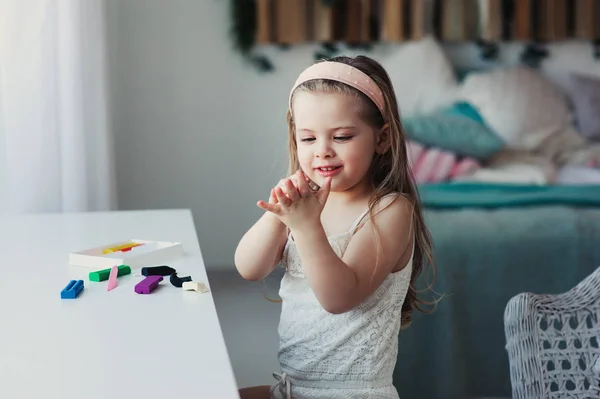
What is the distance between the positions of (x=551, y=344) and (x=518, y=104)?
7.71 ft

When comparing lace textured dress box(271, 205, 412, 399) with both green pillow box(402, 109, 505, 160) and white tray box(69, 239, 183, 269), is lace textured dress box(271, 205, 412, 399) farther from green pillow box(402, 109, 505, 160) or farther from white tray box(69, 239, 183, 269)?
green pillow box(402, 109, 505, 160)

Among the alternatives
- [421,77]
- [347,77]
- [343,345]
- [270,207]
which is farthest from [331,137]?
[421,77]

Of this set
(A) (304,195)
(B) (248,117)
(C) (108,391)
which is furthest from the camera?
(B) (248,117)

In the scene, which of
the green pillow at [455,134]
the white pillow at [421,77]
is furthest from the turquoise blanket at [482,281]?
the white pillow at [421,77]

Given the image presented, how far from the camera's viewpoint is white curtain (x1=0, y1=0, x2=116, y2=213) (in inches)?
99.0

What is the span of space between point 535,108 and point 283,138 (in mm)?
1067

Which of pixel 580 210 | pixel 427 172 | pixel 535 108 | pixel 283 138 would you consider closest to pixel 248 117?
pixel 283 138

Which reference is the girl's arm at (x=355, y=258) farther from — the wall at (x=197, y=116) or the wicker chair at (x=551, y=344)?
the wall at (x=197, y=116)

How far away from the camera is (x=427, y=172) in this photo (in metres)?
3.28

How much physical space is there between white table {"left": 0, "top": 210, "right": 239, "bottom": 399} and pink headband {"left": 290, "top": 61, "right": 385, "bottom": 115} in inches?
13.2

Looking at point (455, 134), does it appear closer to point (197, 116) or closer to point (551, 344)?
point (197, 116)

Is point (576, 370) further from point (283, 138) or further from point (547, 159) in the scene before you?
point (283, 138)

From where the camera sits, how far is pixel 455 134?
3.41m

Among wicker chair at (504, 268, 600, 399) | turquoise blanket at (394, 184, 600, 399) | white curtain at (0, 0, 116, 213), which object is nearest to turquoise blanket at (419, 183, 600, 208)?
turquoise blanket at (394, 184, 600, 399)
